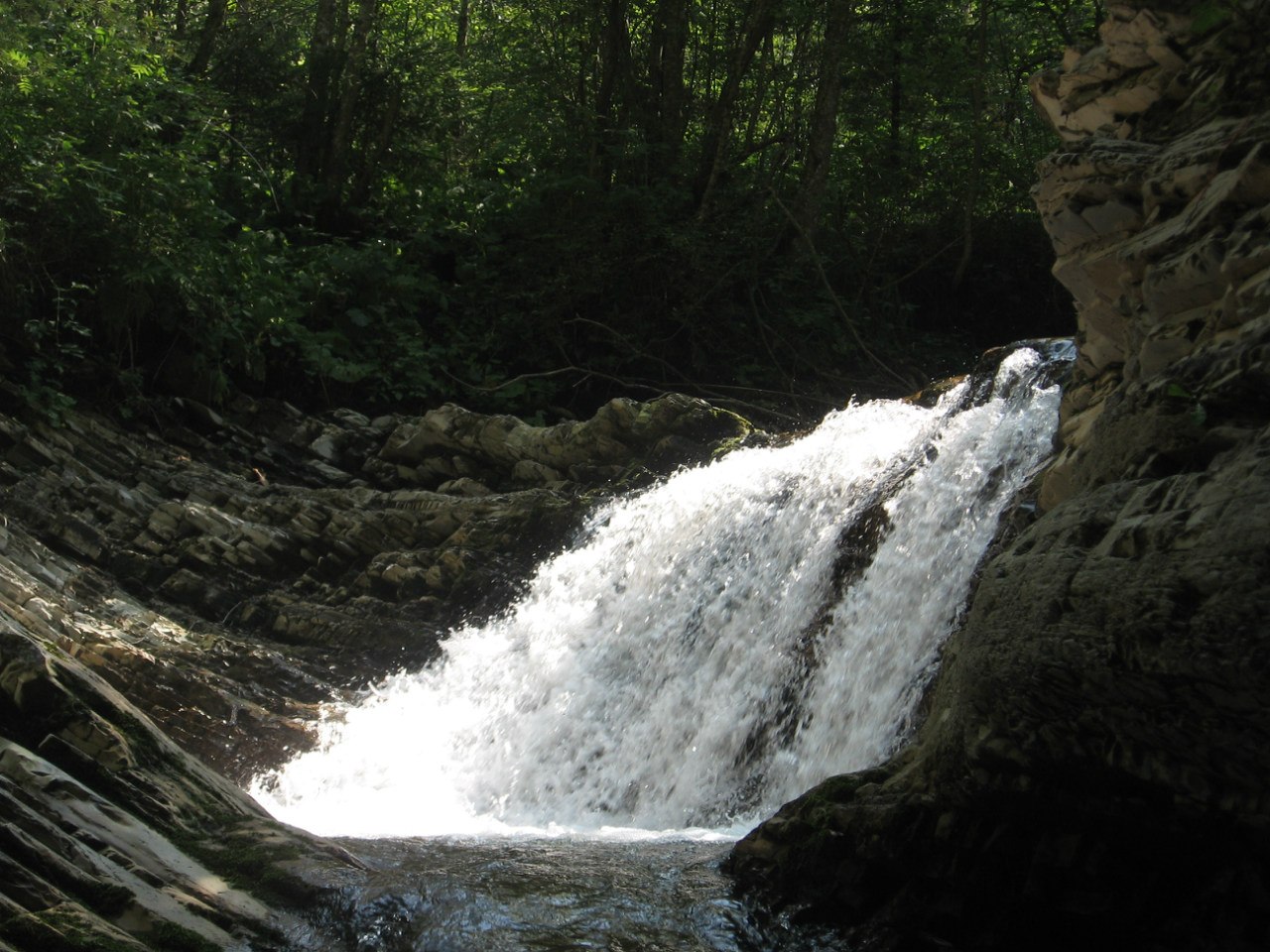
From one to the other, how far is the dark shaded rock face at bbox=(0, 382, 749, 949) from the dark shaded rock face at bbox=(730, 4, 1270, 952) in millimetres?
2219

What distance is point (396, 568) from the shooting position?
39.3ft

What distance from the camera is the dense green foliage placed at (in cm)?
1706

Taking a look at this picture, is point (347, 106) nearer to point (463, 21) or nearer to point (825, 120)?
point (463, 21)

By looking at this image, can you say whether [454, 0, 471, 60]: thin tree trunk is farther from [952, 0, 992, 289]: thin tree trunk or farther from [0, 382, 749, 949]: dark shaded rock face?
[0, 382, 749, 949]: dark shaded rock face

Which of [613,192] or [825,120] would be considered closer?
[825,120]

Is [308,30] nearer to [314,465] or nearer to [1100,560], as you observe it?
[314,465]

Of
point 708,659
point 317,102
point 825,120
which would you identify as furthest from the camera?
point 317,102

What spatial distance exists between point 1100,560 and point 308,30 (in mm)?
20072

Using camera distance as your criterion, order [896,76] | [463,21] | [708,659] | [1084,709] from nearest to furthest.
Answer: [1084,709] < [708,659] < [896,76] < [463,21]

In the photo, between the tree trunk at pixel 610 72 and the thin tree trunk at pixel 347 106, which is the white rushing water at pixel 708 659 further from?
the thin tree trunk at pixel 347 106

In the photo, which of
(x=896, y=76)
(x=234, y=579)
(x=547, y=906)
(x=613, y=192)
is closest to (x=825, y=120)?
(x=896, y=76)

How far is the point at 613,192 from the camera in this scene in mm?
17750

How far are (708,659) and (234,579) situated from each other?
4740mm

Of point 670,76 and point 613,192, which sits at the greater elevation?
point 670,76
